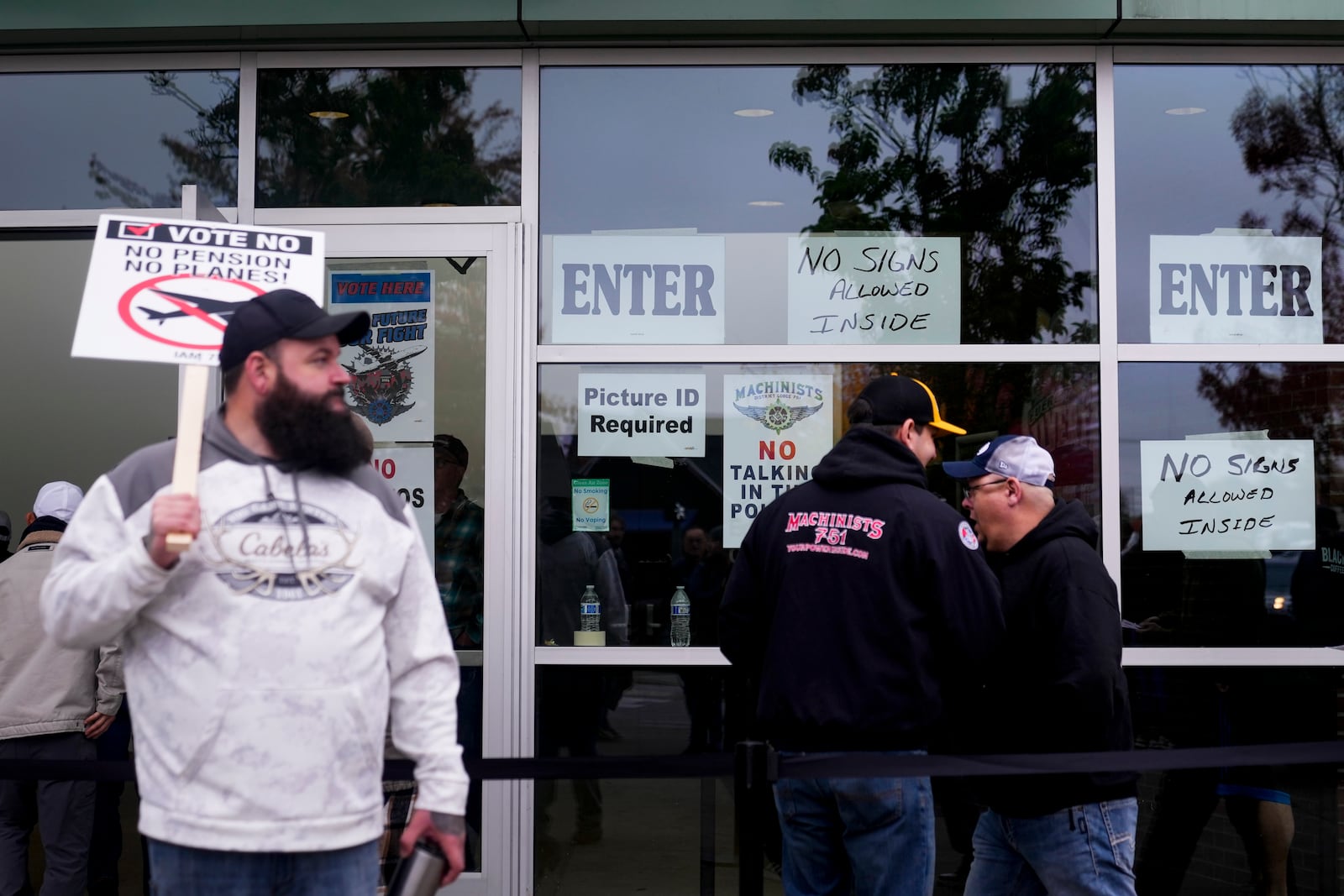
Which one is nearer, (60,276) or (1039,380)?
(1039,380)

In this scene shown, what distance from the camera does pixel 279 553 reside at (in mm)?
2719

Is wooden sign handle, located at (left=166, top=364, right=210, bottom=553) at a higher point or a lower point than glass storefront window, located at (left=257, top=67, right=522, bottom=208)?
lower

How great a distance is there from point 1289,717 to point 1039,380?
1824 millimetres

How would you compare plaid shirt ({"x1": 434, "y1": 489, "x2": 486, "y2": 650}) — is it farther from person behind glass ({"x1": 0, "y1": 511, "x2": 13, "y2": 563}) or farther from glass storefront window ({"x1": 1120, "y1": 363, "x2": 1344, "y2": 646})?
person behind glass ({"x1": 0, "y1": 511, "x2": 13, "y2": 563})

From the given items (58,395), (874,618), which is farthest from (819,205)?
(58,395)

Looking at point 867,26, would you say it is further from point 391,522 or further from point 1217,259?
point 391,522

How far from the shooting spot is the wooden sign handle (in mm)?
2541

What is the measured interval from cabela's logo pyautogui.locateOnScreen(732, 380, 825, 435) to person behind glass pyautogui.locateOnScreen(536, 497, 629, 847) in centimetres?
88

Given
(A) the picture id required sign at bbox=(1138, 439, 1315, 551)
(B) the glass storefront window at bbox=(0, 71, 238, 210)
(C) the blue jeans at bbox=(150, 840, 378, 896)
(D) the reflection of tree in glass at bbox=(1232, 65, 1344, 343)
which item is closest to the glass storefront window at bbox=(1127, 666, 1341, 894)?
(A) the picture id required sign at bbox=(1138, 439, 1315, 551)

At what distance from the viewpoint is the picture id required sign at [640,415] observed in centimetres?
599

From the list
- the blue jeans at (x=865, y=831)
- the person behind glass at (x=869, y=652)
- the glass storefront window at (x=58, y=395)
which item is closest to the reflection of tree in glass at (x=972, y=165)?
the person behind glass at (x=869, y=652)

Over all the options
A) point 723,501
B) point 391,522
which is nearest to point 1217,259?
point 723,501

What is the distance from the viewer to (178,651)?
2674 millimetres

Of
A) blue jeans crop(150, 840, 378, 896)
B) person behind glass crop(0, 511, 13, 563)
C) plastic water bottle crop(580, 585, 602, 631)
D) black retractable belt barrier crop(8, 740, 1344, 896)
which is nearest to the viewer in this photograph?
blue jeans crop(150, 840, 378, 896)
